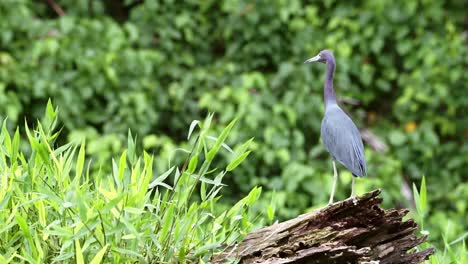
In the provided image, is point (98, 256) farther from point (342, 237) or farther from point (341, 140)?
point (341, 140)

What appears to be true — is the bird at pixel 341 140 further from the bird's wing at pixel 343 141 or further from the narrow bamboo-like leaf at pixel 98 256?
the narrow bamboo-like leaf at pixel 98 256

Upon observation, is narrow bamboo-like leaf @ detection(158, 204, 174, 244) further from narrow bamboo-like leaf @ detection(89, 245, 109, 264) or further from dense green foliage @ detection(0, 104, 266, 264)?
narrow bamboo-like leaf @ detection(89, 245, 109, 264)

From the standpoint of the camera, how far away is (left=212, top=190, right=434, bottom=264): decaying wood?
8.41 ft

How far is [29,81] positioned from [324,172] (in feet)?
6.82

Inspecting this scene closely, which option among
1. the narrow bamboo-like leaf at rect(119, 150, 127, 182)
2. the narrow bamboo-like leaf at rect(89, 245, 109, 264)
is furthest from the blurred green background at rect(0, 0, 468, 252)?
the narrow bamboo-like leaf at rect(89, 245, 109, 264)

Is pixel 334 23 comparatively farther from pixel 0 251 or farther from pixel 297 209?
pixel 0 251

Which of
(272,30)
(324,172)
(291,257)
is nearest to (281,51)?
(272,30)

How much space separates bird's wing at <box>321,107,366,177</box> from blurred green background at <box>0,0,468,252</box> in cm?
247

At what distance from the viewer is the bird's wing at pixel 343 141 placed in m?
2.66

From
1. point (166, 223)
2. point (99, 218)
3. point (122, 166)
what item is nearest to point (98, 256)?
point (99, 218)

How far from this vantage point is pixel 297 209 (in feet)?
17.4

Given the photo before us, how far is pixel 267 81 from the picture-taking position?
18.9ft

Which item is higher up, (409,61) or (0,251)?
(409,61)

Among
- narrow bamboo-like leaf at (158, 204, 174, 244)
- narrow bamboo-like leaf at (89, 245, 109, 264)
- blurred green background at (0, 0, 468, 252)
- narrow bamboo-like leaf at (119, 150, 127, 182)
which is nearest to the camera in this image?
narrow bamboo-like leaf at (89, 245, 109, 264)
